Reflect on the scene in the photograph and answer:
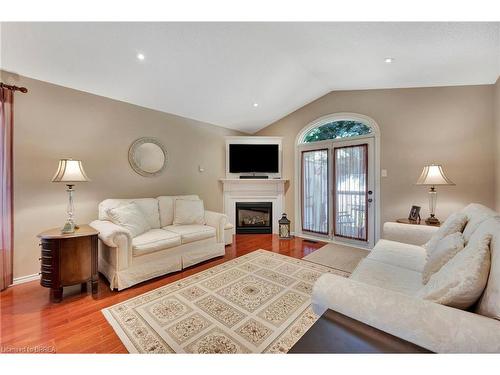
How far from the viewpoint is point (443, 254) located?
1417mm

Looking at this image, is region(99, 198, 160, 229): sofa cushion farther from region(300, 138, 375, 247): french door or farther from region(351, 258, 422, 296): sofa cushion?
region(300, 138, 375, 247): french door

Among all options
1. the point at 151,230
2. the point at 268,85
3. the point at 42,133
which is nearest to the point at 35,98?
the point at 42,133

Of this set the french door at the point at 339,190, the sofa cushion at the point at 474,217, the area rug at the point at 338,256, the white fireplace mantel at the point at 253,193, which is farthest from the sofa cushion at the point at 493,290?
the white fireplace mantel at the point at 253,193

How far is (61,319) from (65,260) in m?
0.52

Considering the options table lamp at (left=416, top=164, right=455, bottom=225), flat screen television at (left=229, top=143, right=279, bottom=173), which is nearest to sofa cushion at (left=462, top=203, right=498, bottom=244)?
table lamp at (left=416, top=164, right=455, bottom=225)

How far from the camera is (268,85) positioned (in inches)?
132

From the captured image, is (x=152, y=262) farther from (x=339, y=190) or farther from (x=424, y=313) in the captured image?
(x=339, y=190)

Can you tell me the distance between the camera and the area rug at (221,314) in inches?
59.2

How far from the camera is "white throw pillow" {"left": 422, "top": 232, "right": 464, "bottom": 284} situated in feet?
4.53

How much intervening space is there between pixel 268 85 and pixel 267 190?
206cm

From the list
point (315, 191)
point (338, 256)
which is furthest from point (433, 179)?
point (315, 191)

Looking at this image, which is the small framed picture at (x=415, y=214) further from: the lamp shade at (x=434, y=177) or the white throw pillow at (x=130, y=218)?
the white throw pillow at (x=130, y=218)

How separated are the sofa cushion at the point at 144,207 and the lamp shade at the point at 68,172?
1.80 ft
